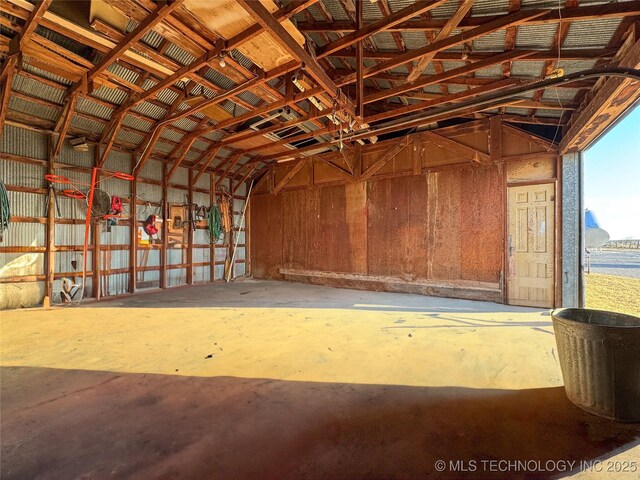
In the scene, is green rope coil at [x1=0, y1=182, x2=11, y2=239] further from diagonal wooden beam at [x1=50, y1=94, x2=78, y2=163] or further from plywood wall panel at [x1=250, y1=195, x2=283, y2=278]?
plywood wall panel at [x1=250, y1=195, x2=283, y2=278]

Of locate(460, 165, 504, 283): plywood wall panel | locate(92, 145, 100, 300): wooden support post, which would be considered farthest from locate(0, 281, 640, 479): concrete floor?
locate(92, 145, 100, 300): wooden support post

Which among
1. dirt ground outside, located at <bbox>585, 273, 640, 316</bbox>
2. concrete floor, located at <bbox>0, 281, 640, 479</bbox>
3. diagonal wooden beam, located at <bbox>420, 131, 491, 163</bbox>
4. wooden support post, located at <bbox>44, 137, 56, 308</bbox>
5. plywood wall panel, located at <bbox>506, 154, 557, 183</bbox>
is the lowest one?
dirt ground outside, located at <bbox>585, 273, 640, 316</bbox>

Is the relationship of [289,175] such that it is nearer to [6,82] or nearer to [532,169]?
[6,82]

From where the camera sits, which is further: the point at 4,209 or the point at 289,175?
the point at 289,175

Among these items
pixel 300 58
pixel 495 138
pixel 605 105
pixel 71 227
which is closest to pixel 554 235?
pixel 495 138

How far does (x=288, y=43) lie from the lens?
3.13 meters

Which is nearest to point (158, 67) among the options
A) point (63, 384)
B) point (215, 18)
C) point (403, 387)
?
point (215, 18)

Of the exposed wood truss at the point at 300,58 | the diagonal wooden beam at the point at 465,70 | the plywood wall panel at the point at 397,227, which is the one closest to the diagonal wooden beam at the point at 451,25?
the exposed wood truss at the point at 300,58

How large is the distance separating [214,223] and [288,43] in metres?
6.35

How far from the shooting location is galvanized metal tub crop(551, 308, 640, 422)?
6.21 feet

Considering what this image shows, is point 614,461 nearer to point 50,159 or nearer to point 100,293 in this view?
point 100,293

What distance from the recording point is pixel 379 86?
580 cm

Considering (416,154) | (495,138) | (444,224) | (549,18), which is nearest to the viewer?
(549,18)

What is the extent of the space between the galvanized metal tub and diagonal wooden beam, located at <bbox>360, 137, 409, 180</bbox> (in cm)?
560
